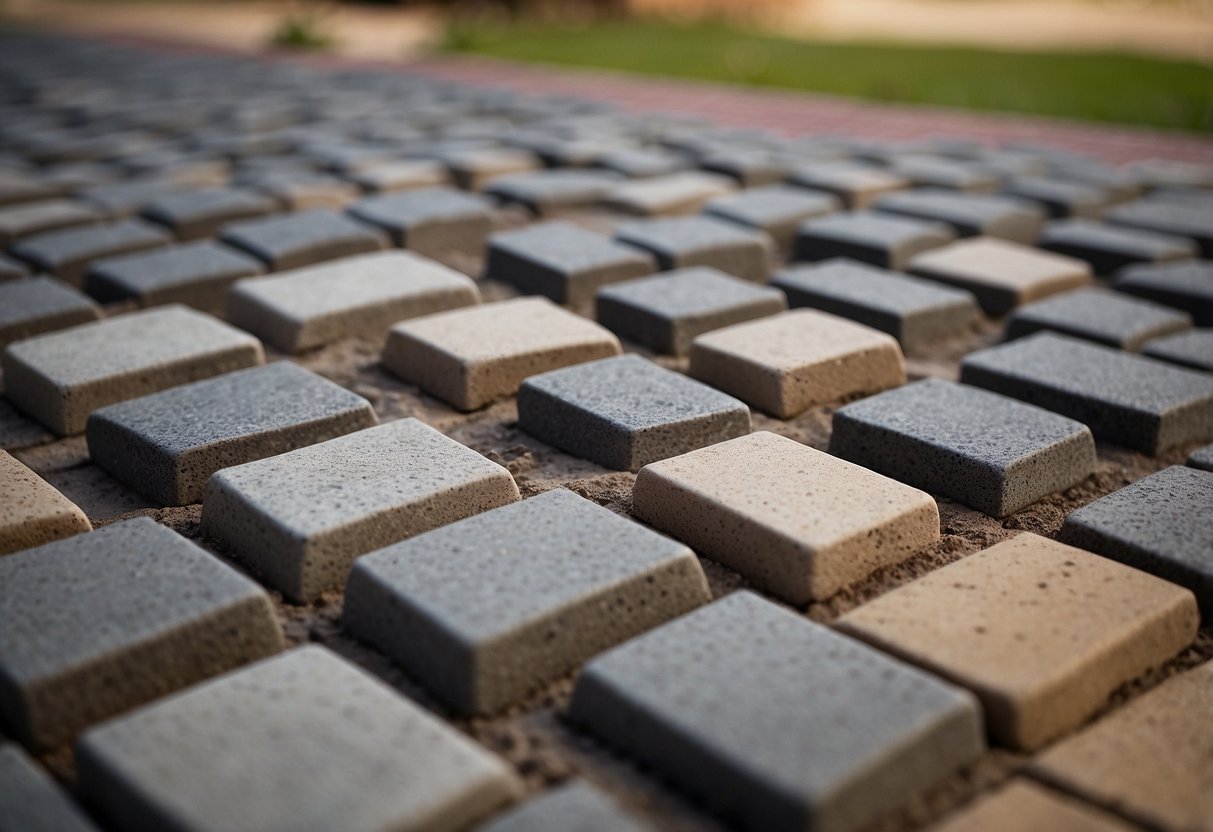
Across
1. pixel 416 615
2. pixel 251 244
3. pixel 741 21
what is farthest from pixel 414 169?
pixel 741 21

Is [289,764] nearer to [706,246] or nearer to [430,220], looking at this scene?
[706,246]

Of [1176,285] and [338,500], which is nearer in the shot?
[338,500]

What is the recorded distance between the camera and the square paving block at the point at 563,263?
110 inches

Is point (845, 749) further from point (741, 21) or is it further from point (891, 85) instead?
point (741, 21)

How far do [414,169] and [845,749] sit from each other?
311 centimetres

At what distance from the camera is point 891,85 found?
22.8 feet

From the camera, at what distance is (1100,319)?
2.54 metres

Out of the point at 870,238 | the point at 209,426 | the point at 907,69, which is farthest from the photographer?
the point at 907,69

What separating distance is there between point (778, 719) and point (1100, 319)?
1.70 metres

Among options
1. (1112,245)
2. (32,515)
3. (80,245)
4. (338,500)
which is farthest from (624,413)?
(1112,245)

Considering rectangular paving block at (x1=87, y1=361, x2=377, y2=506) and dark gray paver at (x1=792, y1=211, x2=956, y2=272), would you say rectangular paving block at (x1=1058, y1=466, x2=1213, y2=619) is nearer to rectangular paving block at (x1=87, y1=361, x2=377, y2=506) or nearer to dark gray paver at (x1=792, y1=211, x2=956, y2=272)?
rectangular paving block at (x1=87, y1=361, x2=377, y2=506)

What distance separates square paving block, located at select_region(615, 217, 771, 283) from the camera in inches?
116

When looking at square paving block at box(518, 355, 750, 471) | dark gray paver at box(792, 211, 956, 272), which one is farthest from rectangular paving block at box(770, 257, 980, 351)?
square paving block at box(518, 355, 750, 471)

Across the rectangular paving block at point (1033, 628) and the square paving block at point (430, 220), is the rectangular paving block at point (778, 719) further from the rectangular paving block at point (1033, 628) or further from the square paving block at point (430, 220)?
the square paving block at point (430, 220)
